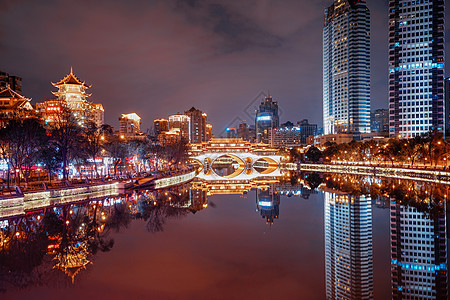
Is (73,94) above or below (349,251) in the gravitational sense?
above

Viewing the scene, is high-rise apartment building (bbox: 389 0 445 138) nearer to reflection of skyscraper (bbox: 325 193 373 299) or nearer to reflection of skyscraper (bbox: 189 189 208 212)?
reflection of skyscraper (bbox: 325 193 373 299)

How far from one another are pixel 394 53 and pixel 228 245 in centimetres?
8632

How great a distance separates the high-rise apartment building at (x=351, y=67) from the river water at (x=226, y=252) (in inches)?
3288

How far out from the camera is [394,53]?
85812 millimetres

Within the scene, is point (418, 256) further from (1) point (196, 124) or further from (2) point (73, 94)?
(1) point (196, 124)

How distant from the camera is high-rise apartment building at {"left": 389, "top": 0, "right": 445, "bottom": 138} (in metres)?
82.0

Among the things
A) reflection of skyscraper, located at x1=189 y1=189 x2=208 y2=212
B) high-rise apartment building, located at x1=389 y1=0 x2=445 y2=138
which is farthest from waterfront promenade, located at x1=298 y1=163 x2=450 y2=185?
high-rise apartment building, located at x1=389 y1=0 x2=445 y2=138

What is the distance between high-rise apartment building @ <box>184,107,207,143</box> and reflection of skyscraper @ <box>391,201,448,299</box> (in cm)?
15251

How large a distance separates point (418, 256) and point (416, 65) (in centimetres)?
8308

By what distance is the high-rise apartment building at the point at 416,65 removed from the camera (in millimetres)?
82000

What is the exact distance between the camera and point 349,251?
1541cm

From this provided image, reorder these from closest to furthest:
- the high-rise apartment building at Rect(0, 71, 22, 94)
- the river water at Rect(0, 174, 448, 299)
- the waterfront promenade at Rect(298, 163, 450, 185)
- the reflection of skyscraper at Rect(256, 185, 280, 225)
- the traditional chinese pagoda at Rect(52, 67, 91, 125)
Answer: the river water at Rect(0, 174, 448, 299), the reflection of skyscraper at Rect(256, 185, 280, 225), the waterfront promenade at Rect(298, 163, 450, 185), the traditional chinese pagoda at Rect(52, 67, 91, 125), the high-rise apartment building at Rect(0, 71, 22, 94)

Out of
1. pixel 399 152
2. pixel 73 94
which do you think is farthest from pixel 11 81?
pixel 399 152

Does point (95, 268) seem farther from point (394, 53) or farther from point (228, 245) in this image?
point (394, 53)
